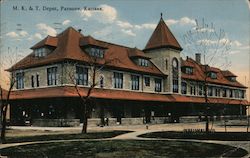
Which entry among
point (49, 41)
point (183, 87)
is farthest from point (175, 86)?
point (49, 41)

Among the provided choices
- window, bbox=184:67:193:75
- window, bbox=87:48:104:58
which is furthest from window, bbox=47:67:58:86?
window, bbox=184:67:193:75

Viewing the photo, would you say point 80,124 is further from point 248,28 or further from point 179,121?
point 248,28

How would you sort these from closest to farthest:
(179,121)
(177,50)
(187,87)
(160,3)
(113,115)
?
(160,3) < (113,115) < (179,121) < (177,50) < (187,87)

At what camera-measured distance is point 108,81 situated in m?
37.0

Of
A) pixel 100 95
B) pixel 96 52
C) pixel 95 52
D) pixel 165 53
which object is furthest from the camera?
pixel 165 53

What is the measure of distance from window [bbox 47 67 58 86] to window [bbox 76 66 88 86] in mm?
1929

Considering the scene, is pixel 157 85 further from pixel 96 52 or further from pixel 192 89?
pixel 96 52

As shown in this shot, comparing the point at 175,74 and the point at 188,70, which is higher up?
the point at 188,70

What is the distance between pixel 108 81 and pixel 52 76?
618cm

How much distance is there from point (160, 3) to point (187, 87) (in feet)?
122

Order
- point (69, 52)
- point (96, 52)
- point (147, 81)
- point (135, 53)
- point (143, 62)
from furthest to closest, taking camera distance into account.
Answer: point (143, 62)
point (147, 81)
point (135, 53)
point (96, 52)
point (69, 52)

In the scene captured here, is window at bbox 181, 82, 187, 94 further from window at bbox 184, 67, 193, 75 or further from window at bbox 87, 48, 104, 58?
window at bbox 87, 48, 104, 58

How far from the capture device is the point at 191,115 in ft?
153

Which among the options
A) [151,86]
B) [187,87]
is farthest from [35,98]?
[187,87]
